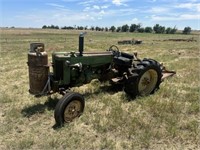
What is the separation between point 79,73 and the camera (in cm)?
663

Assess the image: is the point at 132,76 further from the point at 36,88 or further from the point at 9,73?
the point at 9,73

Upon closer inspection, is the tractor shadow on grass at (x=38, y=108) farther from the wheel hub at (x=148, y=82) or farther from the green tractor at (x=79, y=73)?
the wheel hub at (x=148, y=82)

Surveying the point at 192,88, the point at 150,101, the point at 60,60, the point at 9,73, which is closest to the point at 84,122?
the point at 60,60

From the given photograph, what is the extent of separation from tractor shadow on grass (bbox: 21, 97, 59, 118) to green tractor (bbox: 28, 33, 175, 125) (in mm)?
465

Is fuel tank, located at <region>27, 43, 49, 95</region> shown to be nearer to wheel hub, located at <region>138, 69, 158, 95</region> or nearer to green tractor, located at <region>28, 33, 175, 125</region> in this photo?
green tractor, located at <region>28, 33, 175, 125</region>

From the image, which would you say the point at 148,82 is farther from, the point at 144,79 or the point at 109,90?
the point at 109,90

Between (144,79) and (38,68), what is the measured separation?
300 centimetres

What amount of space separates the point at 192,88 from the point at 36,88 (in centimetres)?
465

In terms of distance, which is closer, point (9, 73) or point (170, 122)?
point (170, 122)

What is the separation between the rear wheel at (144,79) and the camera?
7.21 metres

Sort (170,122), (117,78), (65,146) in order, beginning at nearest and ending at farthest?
(65,146) → (170,122) → (117,78)

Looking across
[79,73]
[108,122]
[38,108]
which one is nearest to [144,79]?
[79,73]

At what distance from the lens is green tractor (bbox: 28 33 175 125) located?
18.8 ft

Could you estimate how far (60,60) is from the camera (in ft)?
20.1
